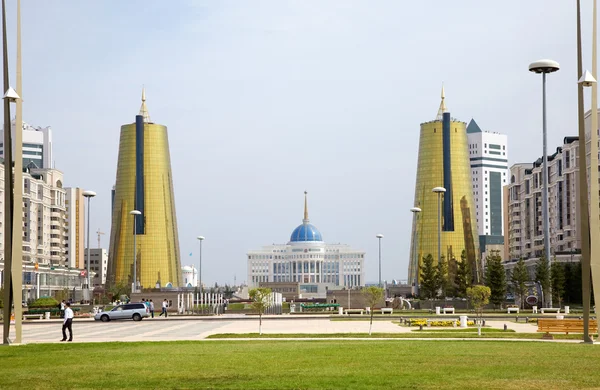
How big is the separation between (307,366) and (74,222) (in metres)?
175

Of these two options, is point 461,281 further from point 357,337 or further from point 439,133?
point 357,337

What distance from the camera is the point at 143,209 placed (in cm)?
15788

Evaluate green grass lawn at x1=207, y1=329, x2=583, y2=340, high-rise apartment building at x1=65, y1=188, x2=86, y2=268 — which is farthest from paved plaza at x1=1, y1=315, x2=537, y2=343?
high-rise apartment building at x1=65, y1=188, x2=86, y2=268

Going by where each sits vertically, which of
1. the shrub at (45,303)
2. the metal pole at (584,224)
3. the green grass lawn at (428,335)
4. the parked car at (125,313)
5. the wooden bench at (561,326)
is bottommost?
the shrub at (45,303)

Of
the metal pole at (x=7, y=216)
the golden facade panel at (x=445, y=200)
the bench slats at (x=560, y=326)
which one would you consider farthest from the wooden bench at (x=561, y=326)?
the golden facade panel at (x=445, y=200)

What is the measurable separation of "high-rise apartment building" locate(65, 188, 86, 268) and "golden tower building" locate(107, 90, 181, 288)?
30.3m

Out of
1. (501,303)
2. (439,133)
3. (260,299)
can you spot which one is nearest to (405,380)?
(260,299)

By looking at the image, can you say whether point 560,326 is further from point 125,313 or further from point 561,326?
point 125,313

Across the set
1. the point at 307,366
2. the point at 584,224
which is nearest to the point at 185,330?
the point at 584,224

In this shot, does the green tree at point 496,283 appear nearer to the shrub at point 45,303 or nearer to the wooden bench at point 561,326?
the shrub at point 45,303

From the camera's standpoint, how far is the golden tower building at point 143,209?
158 metres

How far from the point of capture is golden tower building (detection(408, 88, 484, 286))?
150 meters

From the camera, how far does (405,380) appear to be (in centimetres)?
2128

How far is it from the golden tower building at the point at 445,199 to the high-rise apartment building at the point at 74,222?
71242 mm
